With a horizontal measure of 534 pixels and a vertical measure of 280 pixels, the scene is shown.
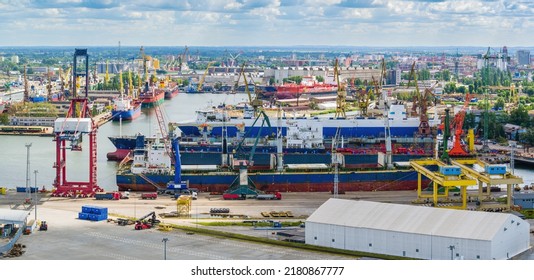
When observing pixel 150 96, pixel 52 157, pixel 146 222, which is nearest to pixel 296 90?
pixel 150 96

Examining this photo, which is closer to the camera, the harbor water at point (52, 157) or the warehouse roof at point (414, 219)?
the warehouse roof at point (414, 219)

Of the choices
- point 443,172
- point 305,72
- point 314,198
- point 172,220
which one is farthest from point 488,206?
point 305,72

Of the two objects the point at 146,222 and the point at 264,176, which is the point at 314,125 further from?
the point at 146,222

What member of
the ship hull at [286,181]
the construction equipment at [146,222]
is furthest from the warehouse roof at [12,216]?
the ship hull at [286,181]

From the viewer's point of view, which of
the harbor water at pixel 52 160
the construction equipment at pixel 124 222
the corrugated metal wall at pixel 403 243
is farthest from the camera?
the harbor water at pixel 52 160

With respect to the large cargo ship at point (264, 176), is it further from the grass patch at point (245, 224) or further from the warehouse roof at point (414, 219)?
the warehouse roof at point (414, 219)

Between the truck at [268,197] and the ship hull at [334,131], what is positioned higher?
the ship hull at [334,131]
